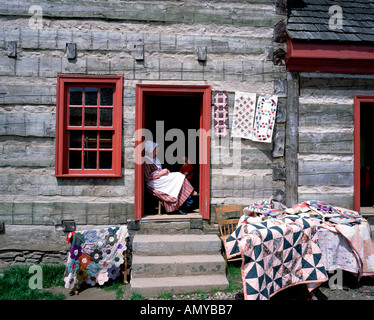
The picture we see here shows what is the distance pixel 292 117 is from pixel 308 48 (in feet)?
4.18

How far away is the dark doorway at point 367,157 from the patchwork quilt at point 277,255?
13.7 feet

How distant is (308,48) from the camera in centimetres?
502

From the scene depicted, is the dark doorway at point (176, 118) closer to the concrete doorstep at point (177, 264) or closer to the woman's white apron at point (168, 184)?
the woman's white apron at point (168, 184)

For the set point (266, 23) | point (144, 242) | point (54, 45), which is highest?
point (266, 23)

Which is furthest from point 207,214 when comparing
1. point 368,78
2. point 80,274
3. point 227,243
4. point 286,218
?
point 368,78

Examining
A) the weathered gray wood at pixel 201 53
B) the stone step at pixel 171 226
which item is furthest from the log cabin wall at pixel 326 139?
the stone step at pixel 171 226

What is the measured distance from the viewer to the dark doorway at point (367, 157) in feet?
22.8

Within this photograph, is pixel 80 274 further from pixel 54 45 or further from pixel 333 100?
pixel 333 100

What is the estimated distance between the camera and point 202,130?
5203 millimetres

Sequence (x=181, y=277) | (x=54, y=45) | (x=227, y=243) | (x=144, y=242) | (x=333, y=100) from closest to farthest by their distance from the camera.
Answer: (x=227, y=243) → (x=181, y=277) → (x=144, y=242) → (x=54, y=45) → (x=333, y=100)

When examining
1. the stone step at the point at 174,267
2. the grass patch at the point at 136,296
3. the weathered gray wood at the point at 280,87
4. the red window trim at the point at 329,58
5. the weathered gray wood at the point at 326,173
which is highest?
the red window trim at the point at 329,58

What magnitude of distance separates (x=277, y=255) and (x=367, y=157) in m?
5.10

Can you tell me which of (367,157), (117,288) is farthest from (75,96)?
(367,157)

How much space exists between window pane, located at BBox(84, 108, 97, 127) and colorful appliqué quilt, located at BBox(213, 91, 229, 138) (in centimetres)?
223
